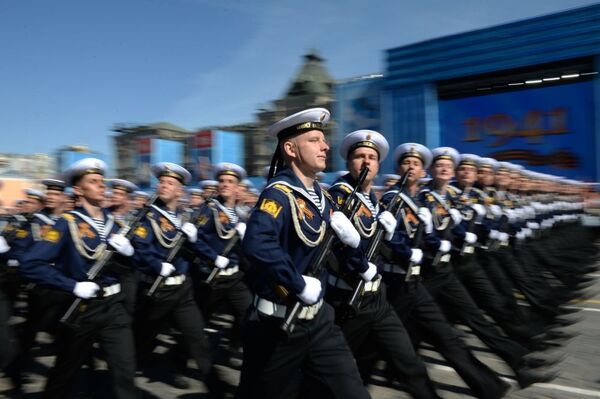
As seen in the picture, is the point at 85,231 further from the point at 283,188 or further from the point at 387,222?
the point at 387,222

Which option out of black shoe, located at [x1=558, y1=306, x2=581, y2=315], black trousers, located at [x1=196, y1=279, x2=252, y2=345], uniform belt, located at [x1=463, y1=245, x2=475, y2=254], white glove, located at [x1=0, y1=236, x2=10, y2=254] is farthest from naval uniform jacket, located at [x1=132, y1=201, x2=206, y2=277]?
black shoe, located at [x1=558, y1=306, x2=581, y2=315]

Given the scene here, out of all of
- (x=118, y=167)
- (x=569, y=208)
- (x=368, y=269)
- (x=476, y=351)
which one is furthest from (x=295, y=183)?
(x=118, y=167)

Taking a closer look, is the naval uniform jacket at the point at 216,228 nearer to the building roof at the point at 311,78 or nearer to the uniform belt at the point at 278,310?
Result: the uniform belt at the point at 278,310

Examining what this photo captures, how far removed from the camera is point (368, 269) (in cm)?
347

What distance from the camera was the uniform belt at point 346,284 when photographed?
3520 millimetres

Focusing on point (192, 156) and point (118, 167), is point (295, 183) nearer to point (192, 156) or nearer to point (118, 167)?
point (192, 156)

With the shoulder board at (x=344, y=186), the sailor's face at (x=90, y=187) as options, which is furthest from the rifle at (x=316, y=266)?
the sailor's face at (x=90, y=187)

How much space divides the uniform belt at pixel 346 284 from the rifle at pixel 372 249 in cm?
6

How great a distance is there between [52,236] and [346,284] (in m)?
1.87

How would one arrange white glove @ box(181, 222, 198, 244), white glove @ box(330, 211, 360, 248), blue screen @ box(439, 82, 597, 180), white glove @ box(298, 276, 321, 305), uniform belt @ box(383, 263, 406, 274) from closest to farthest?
white glove @ box(298, 276, 321, 305) < white glove @ box(330, 211, 360, 248) < uniform belt @ box(383, 263, 406, 274) < white glove @ box(181, 222, 198, 244) < blue screen @ box(439, 82, 597, 180)

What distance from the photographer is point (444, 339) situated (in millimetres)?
3895

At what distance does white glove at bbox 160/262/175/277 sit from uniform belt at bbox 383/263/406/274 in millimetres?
1809

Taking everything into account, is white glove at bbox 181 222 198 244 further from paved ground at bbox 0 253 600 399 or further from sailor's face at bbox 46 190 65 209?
sailor's face at bbox 46 190 65 209

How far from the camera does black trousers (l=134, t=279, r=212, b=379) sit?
15.5 ft
